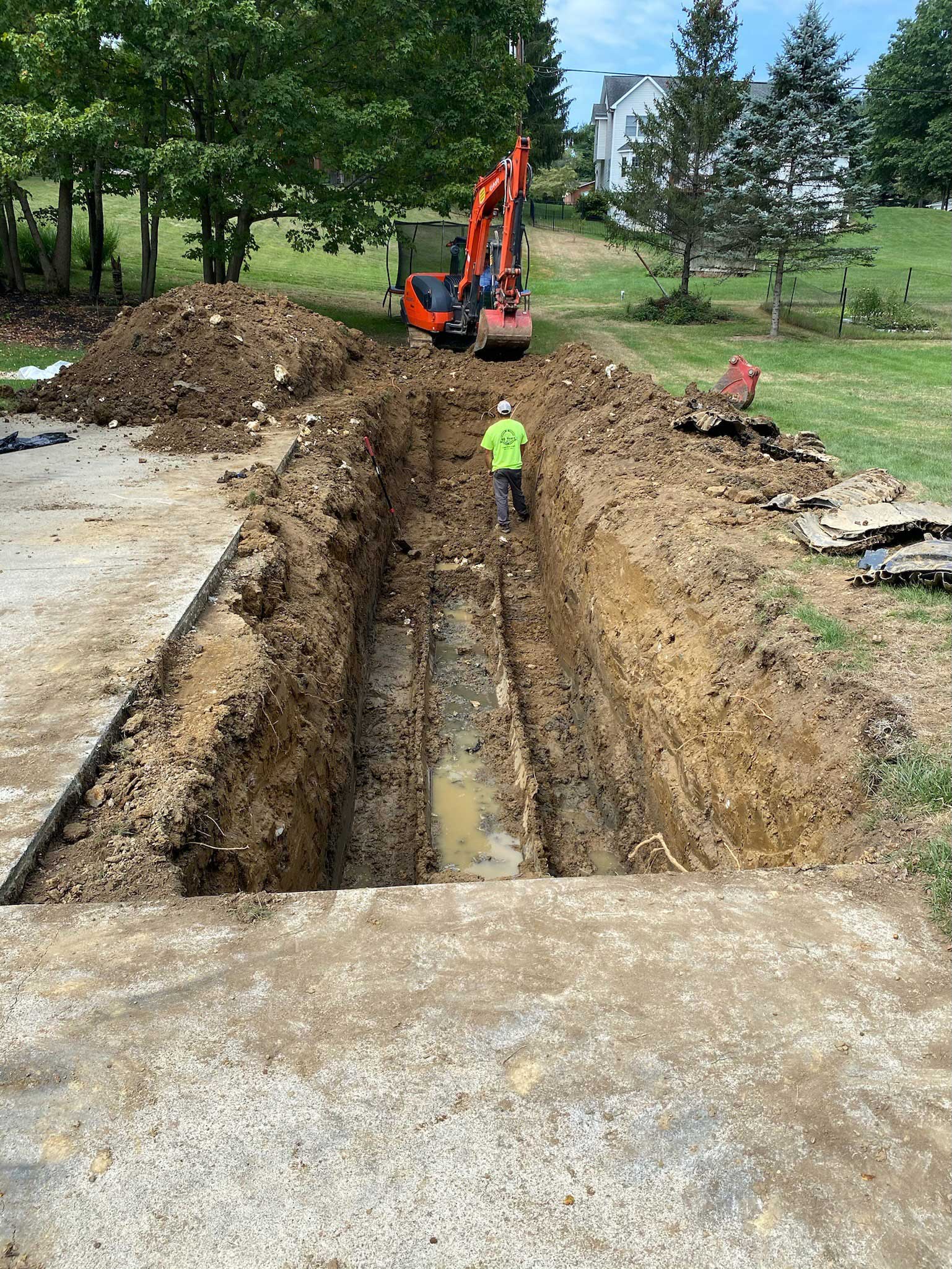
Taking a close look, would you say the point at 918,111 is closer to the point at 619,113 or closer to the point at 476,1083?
the point at 619,113

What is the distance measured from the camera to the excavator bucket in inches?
624

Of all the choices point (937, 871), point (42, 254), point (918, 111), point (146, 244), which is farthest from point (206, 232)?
point (918, 111)

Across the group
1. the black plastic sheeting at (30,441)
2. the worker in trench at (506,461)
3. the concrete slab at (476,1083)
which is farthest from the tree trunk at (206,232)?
the concrete slab at (476,1083)

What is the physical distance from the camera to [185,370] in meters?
13.2

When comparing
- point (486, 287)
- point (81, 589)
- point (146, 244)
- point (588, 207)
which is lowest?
point (81, 589)

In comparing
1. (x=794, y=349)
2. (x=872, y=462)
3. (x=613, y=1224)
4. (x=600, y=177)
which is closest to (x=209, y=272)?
(x=794, y=349)

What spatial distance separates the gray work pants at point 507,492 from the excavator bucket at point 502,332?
3463 mm

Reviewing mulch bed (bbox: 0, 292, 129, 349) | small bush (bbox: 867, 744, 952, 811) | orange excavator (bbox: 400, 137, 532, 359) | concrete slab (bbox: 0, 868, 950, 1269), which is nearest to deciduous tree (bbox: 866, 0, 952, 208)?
orange excavator (bbox: 400, 137, 532, 359)

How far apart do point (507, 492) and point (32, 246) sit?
20.8 m

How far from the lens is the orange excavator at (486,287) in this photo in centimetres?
1488

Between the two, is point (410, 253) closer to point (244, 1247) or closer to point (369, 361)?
point (369, 361)

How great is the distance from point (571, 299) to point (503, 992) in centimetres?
3506

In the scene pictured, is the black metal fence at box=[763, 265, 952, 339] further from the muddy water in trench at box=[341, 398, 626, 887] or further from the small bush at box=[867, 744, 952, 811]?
the small bush at box=[867, 744, 952, 811]

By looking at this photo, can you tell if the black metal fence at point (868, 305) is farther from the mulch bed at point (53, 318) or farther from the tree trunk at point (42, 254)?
the tree trunk at point (42, 254)
